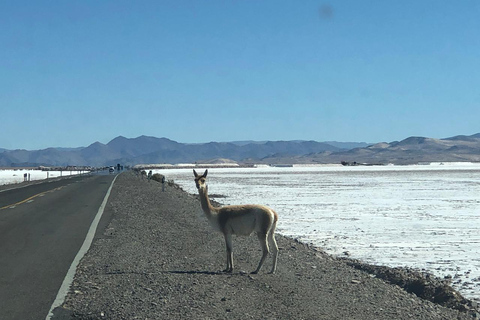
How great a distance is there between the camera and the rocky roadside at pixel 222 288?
753 centimetres

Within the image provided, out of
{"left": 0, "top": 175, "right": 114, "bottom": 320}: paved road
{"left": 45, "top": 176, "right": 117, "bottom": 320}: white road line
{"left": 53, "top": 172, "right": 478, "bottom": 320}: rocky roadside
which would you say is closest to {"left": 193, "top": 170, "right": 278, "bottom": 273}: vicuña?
{"left": 53, "top": 172, "right": 478, "bottom": 320}: rocky roadside

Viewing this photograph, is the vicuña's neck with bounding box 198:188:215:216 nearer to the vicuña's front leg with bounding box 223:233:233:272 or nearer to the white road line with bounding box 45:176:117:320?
the vicuña's front leg with bounding box 223:233:233:272

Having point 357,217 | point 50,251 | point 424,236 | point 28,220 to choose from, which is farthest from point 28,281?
point 357,217

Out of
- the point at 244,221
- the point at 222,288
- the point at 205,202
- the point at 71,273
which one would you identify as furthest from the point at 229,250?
the point at 71,273

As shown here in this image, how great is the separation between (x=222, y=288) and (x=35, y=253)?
4.97m

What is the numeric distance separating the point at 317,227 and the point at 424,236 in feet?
12.2

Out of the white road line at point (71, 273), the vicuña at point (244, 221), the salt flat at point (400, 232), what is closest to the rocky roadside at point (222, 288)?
the white road line at point (71, 273)

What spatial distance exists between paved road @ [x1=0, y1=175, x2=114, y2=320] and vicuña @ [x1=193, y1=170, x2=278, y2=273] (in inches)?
108

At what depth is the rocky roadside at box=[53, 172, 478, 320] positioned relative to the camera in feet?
24.7

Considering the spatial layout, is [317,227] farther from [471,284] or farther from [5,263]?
[5,263]

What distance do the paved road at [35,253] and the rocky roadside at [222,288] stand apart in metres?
0.40

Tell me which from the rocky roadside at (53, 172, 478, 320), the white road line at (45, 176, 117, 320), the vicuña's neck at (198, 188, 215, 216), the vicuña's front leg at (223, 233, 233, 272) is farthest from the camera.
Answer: the vicuña's neck at (198, 188, 215, 216)

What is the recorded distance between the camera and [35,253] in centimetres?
1180

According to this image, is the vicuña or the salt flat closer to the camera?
the vicuña
